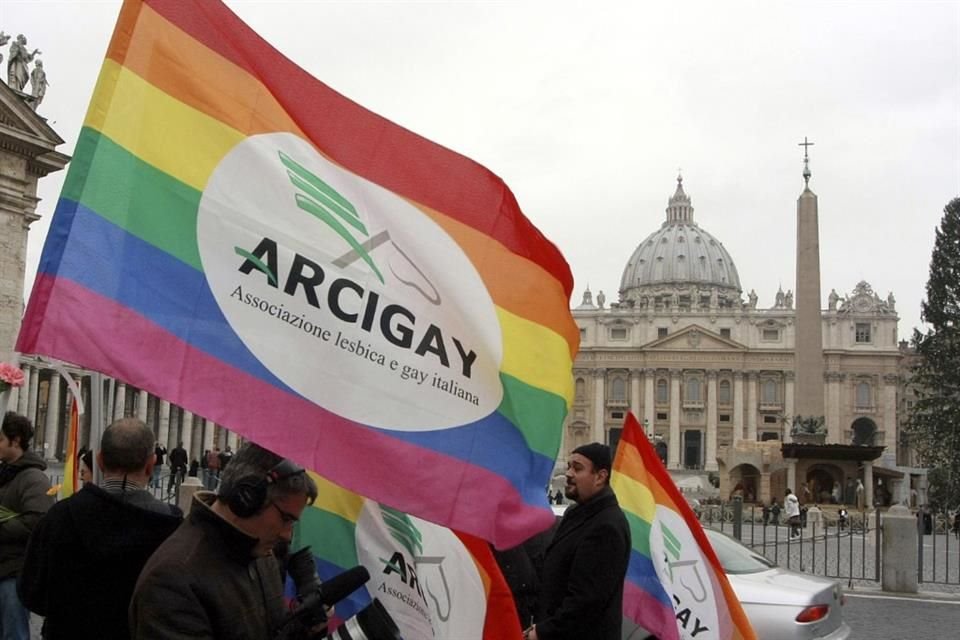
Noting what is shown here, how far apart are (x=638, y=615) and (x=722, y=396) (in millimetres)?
101819

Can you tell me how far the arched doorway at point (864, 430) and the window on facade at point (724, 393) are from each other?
11376 mm

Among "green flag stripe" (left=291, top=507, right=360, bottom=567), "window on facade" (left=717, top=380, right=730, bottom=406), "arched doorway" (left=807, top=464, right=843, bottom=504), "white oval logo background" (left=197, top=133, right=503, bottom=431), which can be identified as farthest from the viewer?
"window on facade" (left=717, top=380, right=730, bottom=406)

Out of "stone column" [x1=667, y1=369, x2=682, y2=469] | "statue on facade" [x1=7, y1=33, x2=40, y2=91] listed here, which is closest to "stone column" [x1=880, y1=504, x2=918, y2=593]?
"statue on facade" [x1=7, y1=33, x2=40, y2=91]

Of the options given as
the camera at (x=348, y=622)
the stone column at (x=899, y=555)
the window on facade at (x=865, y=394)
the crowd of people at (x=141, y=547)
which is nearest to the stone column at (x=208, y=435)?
the window on facade at (x=865, y=394)

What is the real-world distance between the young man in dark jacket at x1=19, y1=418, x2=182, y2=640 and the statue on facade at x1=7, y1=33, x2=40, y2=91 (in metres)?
21.5

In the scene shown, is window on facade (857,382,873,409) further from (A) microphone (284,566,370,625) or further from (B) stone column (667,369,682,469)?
(A) microphone (284,566,370,625)

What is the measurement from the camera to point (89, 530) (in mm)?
3543

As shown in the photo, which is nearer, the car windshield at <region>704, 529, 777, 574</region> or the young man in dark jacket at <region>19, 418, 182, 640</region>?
the young man in dark jacket at <region>19, 418, 182, 640</region>

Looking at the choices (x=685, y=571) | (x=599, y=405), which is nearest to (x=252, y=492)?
(x=685, y=571)

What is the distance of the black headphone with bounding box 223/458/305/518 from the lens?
266 cm

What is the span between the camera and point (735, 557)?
8484mm

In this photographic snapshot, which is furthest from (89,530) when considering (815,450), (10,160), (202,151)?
(815,450)

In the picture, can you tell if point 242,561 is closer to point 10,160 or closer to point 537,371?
point 537,371

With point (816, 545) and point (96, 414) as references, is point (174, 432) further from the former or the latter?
point (96, 414)
